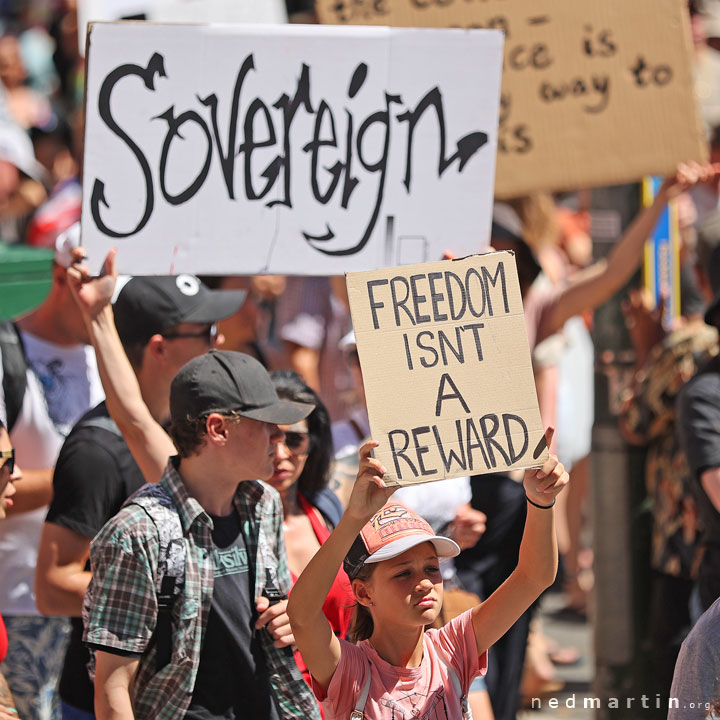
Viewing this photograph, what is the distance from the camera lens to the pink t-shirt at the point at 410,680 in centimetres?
275

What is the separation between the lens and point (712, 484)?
13.1 feet

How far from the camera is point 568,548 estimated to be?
7664 millimetres

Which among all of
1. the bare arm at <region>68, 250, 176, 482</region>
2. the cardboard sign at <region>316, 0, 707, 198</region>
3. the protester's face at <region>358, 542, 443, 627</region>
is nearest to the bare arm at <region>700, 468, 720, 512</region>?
the cardboard sign at <region>316, 0, 707, 198</region>

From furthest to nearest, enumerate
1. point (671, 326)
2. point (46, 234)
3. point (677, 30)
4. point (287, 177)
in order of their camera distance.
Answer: point (46, 234) → point (671, 326) → point (677, 30) → point (287, 177)

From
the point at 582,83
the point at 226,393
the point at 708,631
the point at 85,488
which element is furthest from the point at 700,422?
the point at 85,488

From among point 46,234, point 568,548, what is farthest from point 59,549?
point 568,548

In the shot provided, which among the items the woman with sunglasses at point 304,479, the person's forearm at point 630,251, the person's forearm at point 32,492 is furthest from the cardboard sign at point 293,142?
the person's forearm at point 630,251

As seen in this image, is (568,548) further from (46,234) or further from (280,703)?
(280,703)

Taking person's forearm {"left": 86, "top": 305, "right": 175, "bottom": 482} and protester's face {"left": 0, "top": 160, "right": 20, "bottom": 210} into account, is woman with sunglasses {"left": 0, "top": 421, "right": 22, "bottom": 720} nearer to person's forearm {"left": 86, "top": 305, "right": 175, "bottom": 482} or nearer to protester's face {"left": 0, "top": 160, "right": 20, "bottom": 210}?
person's forearm {"left": 86, "top": 305, "right": 175, "bottom": 482}

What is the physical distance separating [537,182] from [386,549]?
83.2 inches

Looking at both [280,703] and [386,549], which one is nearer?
[386,549]

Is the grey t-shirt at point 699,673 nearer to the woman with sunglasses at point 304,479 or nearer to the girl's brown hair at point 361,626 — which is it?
the girl's brown hair at point 361,626

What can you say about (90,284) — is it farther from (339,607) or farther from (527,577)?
(527,577)

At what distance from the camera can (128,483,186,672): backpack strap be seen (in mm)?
2891
